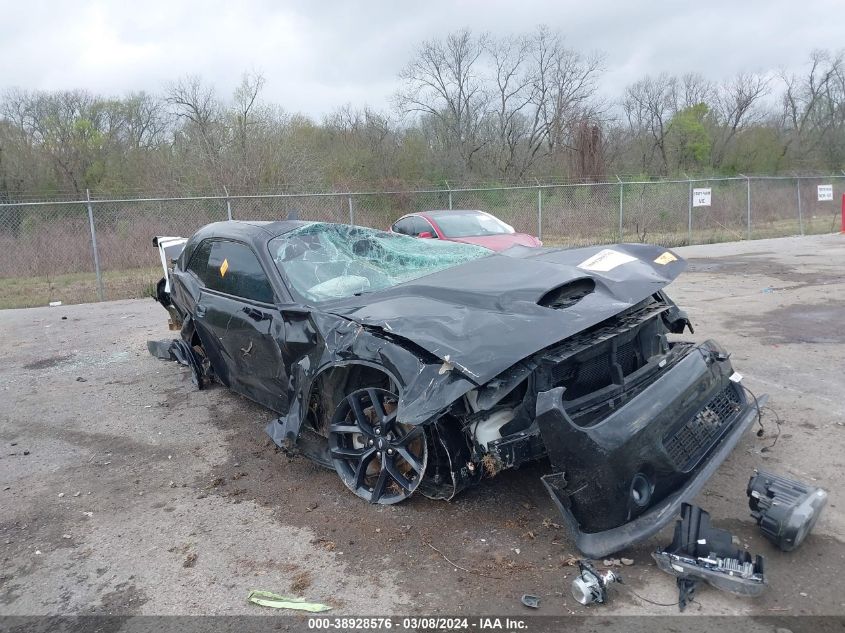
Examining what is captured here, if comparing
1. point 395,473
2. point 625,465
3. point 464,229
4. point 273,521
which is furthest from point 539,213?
point 625,465

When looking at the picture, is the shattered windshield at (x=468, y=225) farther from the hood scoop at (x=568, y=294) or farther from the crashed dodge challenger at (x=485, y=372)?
the hood scoop at (x=568, y=294)

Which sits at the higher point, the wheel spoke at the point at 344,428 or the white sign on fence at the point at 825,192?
the white sign on fence at the point at 825,192

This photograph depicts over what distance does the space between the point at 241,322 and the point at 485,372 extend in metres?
2.26

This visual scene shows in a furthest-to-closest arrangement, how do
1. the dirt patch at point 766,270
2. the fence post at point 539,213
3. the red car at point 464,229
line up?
1. the fence post at point 539,213
2. the dirt patch at point 766,270
3. the red car at point 464,229

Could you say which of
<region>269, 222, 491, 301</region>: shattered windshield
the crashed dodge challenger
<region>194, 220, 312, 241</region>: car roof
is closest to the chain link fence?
<region>194, 220, 312, 241</region>: car roof

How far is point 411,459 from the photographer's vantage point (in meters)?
3.32

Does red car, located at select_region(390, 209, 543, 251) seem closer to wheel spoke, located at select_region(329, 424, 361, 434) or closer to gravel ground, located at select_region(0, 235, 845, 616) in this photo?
gravel ground, located at select_region(0, 235, 845, 616)

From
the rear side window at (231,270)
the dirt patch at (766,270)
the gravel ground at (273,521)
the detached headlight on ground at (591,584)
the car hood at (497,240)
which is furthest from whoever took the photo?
the dirt patch at (766,270)

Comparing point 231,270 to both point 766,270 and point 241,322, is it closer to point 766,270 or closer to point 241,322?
point 241,322

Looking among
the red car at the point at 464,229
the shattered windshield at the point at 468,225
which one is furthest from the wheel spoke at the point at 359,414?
the shattered windshield at the point at 468,225

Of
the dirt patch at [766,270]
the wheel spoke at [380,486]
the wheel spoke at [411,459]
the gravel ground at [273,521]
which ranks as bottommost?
the gravel ground at [273,521]

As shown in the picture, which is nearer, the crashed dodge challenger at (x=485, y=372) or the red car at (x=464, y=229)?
the crashed dodge challenger at (x=485, y=372)

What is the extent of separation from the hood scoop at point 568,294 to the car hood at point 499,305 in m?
0.03

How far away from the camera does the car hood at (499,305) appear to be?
3.05 meters
